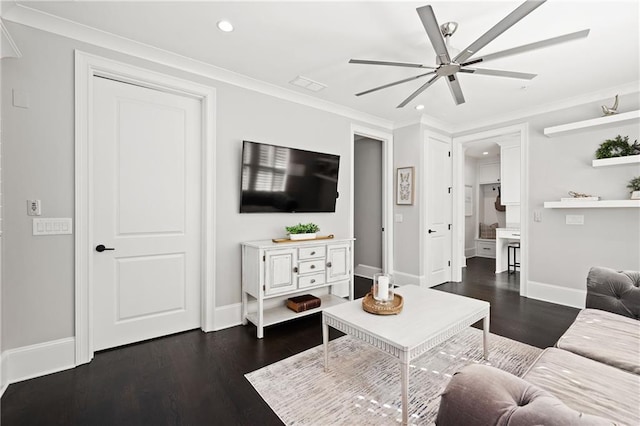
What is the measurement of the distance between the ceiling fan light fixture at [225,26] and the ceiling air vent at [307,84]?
917 millimetres

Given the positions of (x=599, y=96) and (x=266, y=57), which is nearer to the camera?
(x=266, y=57)

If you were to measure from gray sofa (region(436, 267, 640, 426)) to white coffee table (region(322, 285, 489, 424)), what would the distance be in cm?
51

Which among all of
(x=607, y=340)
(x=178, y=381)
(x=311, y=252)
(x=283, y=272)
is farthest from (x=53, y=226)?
(x=607, y=340)

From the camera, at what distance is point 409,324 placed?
1.90 metres

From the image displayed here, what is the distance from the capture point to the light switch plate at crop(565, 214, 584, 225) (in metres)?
3.56

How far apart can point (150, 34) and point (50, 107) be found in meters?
0.94

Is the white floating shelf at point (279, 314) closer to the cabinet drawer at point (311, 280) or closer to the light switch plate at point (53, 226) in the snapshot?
the cabinet drawer at point (311, 280)

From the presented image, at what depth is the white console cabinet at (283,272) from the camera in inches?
110

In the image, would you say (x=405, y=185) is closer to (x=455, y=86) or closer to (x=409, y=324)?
(x=455, y=86)

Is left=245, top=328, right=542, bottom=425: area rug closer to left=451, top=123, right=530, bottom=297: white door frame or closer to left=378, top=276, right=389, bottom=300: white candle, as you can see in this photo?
left=378, top=276, right=389, bottom=300: white candle

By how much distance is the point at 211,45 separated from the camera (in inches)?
98.4

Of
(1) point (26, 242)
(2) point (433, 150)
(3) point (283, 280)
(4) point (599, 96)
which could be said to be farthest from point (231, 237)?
(4) point (599, 96)

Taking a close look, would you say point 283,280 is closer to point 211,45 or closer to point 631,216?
point 211,45

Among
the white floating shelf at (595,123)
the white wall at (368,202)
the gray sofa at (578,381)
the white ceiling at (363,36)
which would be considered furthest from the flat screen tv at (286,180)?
the white floating shelf at (595,123)
